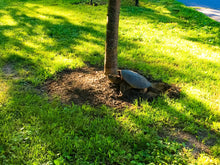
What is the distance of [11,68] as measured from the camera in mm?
4594

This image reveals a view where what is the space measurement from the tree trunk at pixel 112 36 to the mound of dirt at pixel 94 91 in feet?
0.91

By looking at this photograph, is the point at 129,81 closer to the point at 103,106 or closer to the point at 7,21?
the point at 103,106

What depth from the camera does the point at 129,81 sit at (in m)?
3.65

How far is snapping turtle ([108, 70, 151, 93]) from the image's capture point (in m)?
3.65

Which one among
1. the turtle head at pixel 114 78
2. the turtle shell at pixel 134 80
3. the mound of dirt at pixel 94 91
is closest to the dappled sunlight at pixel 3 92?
the mound of dirt at pixel 94 91

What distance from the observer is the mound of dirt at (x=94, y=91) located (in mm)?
3568

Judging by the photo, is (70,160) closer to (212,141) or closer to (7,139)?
(7,139)

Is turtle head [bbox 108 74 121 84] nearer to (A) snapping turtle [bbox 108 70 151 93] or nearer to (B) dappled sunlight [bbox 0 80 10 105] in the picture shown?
(A) snapping turtle [bbox 108 70 151 93]

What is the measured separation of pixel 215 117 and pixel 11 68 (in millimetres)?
4330

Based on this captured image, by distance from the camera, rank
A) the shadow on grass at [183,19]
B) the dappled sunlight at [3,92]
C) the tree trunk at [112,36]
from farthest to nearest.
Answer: the shadow on grass at [183,19] → the tree trunk at [112,36] → the dappled sunlight at [3,92]

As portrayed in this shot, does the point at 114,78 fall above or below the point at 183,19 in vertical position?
below

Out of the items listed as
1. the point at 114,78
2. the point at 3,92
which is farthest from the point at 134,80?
the point at 3,92

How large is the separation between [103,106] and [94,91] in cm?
49

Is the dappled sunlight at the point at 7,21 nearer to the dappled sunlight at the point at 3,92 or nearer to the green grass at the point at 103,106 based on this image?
the green grass at the point at 103,106
